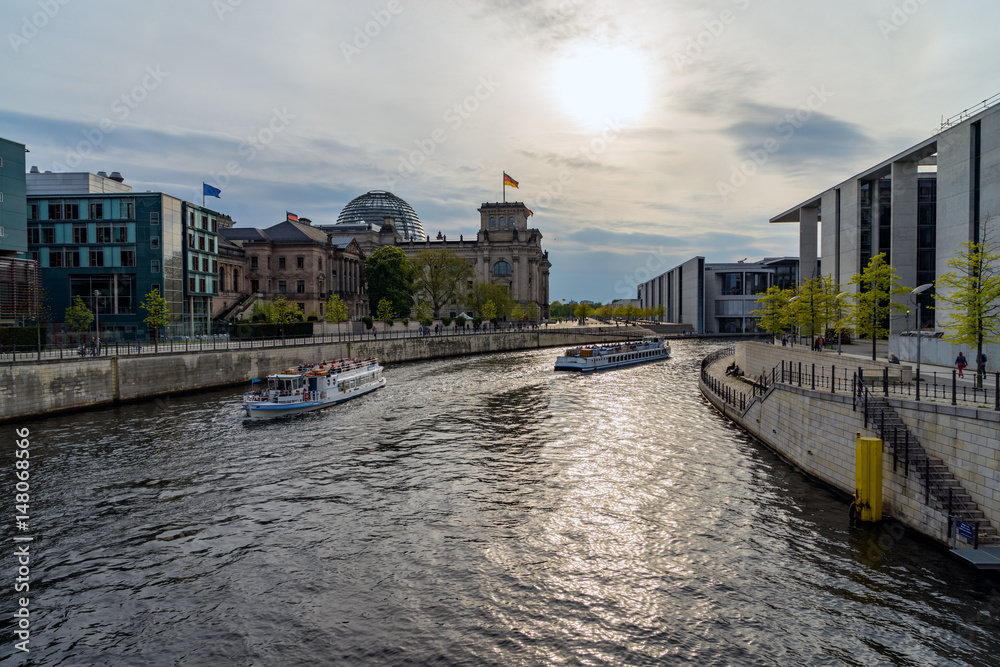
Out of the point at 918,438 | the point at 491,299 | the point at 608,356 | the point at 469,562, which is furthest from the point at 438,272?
the point at 918,438

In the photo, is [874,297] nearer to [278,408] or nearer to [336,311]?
[278,408]

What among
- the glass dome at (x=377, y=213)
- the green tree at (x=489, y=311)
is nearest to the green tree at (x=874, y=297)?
the green tree at (x=489, y=311)

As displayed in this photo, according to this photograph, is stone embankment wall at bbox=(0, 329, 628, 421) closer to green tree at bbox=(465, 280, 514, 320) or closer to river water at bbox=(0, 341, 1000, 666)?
river water at bbox=(0, 341, 1000, 666)

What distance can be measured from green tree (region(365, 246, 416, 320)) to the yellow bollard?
320ft

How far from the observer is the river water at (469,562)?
46.2 ft

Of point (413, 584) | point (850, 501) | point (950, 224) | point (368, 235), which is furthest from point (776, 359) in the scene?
point (368, 235)

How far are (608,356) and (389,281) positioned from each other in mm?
52181

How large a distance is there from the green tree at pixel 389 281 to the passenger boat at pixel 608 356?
44.3 m

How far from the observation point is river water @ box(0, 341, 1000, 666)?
46.2ft

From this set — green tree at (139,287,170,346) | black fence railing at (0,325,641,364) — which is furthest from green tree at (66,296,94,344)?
black fence railing at (0,325,641,364)

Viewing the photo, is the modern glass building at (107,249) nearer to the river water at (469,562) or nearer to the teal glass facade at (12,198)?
the teal glass facade at (12,198)

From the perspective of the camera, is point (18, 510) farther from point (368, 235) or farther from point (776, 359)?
point (368, 235)

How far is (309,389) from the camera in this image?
44344mm

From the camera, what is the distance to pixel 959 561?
→ 55.0ft
